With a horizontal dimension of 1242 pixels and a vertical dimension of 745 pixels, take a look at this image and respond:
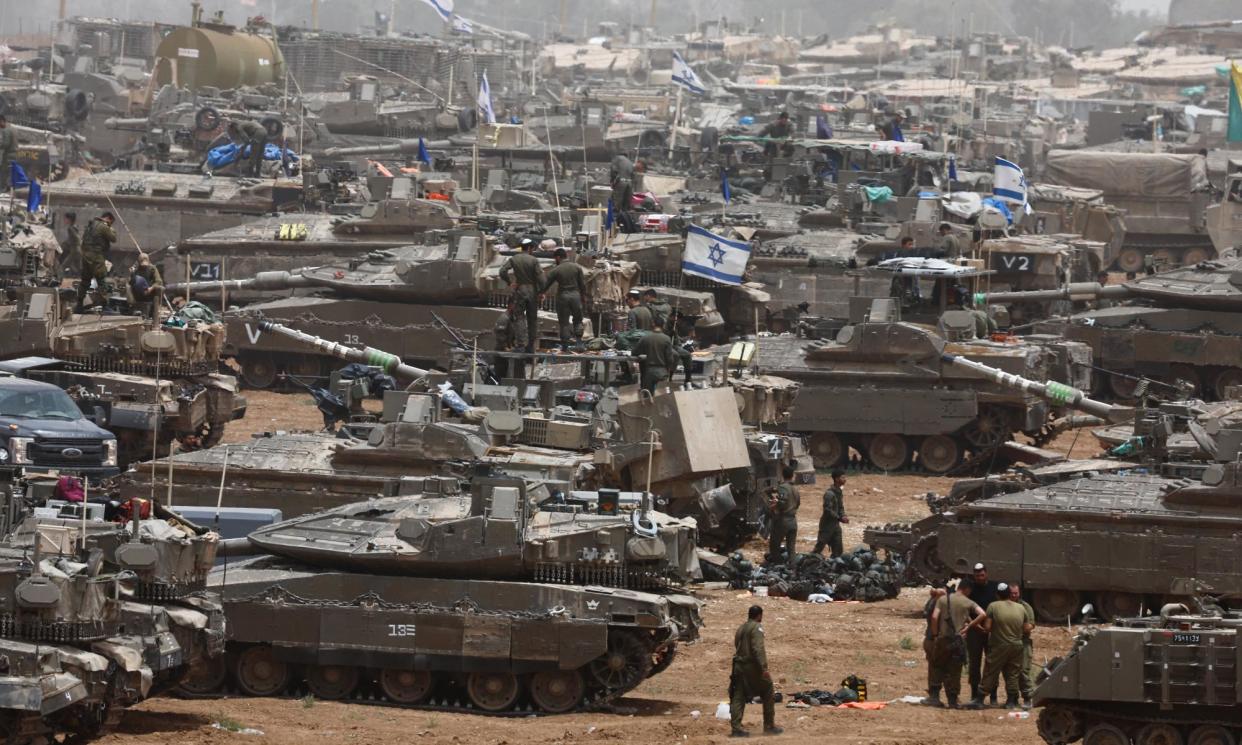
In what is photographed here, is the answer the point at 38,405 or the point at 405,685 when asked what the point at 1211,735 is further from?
the point at 38,405

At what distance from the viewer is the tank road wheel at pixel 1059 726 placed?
2022cm

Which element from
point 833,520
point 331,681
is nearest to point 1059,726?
point 331,681

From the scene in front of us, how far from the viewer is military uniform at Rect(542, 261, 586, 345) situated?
35188mm

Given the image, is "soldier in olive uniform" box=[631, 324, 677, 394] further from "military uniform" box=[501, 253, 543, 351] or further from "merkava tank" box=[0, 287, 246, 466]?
"merkava tank" box=[0, 287, 246, 466]

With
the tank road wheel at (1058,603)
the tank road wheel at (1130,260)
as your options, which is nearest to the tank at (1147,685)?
the tank road wheel at (1058,603)

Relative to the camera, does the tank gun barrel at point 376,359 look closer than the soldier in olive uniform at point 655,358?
No

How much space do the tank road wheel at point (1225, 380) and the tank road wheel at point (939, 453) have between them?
21.5 feet

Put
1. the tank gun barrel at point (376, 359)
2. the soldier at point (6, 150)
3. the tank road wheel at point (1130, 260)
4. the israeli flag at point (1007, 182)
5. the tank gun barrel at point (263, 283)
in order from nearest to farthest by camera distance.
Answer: the tank gun barrel at point (376, 359)
the tank gun barrel at point (263, 283)
the israeli flag at point (1007, 182)
the soldier at point (6, 150)
the tank road wheel at point (1130, 260)

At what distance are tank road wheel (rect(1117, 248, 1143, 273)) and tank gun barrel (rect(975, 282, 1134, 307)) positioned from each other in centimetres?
1764

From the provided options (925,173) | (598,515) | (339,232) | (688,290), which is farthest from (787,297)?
(598,515)

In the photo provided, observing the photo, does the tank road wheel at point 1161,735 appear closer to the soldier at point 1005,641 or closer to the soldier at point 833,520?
the soldier at point 1005,641

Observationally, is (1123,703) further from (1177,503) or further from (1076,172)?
(1076,172)

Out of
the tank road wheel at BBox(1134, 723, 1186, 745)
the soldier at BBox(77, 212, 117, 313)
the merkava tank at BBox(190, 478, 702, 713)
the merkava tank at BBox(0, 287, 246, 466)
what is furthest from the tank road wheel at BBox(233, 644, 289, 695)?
the soldier at BBox(77, 212, 117, 313)

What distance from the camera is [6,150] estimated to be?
59.8 metres
